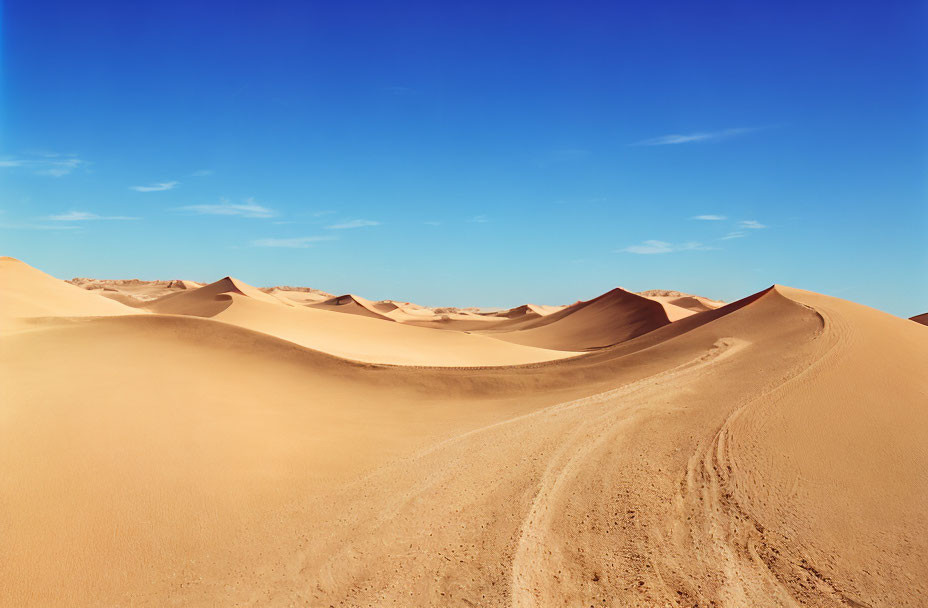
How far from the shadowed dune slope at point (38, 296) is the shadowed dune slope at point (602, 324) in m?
21.8

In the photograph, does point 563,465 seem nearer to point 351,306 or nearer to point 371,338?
point 371,338

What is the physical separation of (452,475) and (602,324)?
1110 inches

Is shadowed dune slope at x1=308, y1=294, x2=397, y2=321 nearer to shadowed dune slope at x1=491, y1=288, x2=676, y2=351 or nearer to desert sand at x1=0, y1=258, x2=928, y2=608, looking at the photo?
shadowed dune slope at x1=491, y1=288, x2=676, y2=351

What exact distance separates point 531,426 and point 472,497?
2.64 m

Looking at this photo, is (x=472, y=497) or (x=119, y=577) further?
(x=472, y=497)

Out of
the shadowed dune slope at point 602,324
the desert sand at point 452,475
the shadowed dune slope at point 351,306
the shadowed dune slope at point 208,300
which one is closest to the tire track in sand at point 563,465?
the desert sand at point 452,475

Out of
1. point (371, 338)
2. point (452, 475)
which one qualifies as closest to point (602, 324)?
point (371, 338)

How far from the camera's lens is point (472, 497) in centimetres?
629

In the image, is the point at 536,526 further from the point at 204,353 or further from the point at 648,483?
the point at 204,353

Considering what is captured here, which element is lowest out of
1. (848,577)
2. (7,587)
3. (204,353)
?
(7,587)

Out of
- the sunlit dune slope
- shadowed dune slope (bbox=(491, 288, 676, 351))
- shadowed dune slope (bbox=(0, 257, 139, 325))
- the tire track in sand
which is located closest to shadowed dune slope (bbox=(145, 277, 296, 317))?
the sunlit dune slope

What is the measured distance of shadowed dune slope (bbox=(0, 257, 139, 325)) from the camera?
1560 cm

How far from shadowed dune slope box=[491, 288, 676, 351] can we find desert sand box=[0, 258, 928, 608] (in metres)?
18.4

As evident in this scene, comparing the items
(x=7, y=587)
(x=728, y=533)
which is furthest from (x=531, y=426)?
(x=7, y=587)
